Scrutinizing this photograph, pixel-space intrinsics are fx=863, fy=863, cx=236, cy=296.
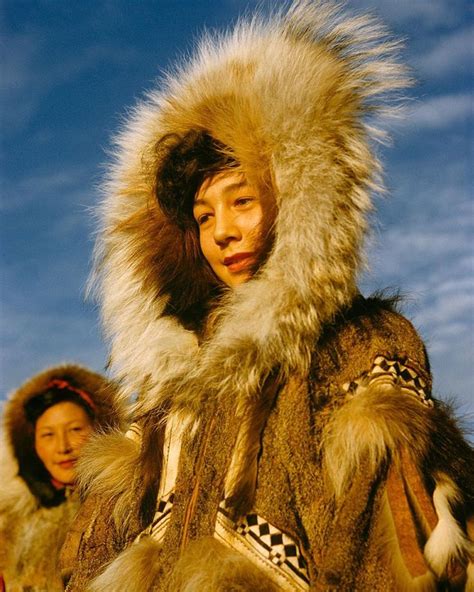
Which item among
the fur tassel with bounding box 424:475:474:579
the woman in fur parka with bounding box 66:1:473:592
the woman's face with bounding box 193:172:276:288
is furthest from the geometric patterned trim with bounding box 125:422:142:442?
the fur tassel with bounding box 424:475:474:579

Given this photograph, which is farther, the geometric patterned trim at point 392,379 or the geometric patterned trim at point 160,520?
the geometric patterned trim at point 160,520

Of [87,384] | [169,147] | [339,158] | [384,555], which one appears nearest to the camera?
[384,555]

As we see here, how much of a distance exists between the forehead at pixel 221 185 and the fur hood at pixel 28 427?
183cm

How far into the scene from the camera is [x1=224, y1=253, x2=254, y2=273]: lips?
2420 mm

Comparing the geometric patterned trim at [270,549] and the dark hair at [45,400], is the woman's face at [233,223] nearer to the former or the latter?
the geometric patterned trim at [270,549]

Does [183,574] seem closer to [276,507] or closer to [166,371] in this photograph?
[276,507]

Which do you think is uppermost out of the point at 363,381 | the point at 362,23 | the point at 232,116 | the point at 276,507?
the point at 362,23

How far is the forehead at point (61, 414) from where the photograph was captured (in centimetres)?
419

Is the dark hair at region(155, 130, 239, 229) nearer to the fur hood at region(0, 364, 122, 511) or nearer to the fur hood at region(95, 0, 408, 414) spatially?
the fur hood at region(95, 0, 408, 414)

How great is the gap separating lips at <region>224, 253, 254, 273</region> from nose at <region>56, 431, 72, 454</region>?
201 centimetres

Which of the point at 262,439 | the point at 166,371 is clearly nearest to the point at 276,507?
the point at 262,439

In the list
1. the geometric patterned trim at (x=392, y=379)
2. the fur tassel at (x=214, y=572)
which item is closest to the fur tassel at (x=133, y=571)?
the fur tassel at (x=214, y=572)

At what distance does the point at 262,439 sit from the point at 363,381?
289mm

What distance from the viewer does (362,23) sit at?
245 cm
